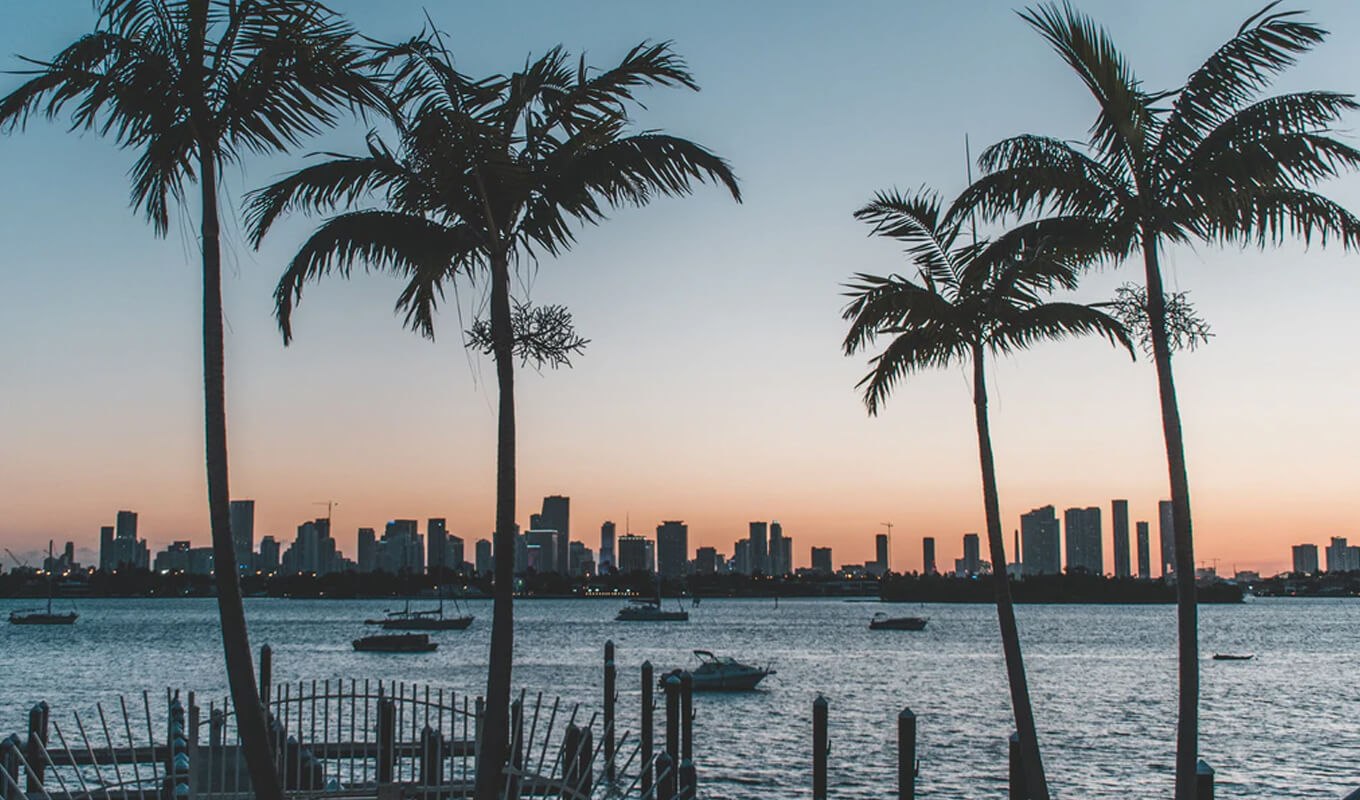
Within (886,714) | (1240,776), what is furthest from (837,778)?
(886,714)

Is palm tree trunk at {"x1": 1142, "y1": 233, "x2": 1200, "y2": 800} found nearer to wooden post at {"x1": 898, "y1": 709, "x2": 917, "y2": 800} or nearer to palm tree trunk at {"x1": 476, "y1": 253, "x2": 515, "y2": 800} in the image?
wooden post at {"x1": 898, "y1": 709, "x2": 917, "y2": 800}

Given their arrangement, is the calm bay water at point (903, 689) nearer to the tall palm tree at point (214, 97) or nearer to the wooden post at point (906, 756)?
the wooden post at point (906, 756)

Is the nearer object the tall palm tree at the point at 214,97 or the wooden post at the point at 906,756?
the tall palm tree at the point at 214,97

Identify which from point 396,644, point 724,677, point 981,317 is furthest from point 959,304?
point 396,644

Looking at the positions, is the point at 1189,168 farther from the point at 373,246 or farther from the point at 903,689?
the point at 903,689

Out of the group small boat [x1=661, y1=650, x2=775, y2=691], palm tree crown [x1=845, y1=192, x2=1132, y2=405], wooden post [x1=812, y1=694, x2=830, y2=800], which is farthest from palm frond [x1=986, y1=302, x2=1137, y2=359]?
Answer: small boat [x1=661, y1=650, x2=775, y2=691]

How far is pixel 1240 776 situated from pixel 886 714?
778 inches

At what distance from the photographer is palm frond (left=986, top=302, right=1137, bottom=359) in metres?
15.1

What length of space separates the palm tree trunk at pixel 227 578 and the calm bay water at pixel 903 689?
87.1 ft

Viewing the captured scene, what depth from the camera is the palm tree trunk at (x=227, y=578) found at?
928 cm

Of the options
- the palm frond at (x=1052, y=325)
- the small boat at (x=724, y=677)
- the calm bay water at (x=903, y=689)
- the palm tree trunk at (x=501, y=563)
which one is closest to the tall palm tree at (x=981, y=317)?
the palm frond at (x=1052, y=325)

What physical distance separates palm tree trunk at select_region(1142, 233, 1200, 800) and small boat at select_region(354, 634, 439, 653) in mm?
95172

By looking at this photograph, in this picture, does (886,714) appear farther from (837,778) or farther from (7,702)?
(7,702)

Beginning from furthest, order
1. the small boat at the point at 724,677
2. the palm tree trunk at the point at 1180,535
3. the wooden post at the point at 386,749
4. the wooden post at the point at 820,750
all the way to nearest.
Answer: the small boat at the point at 724,677 < the wooden post at the point at 820,750 < the wooden post at the point at 386,749 < the palm tree trunk at the point at 1180,535
